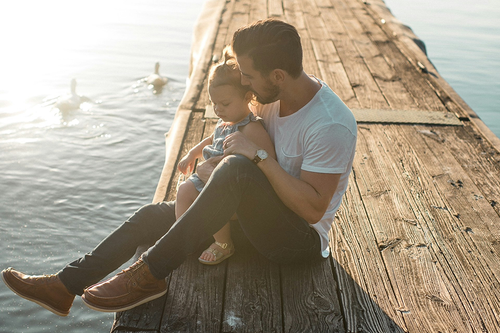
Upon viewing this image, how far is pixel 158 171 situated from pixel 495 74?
27.0ft

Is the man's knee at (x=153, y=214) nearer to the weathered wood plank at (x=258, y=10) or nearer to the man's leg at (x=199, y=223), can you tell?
the man's leg at (x=199, y=223)

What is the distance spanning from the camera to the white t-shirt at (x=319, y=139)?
2.13 m

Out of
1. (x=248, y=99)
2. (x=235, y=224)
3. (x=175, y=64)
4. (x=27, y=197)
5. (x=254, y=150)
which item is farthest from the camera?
(x=175, y=64)

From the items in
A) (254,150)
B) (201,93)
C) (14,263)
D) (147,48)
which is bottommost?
(147,48)

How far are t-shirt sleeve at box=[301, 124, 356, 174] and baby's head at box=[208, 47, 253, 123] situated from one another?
46 centimetres

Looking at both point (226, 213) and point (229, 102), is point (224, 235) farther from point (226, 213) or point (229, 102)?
point (229, 102)

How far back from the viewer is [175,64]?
10531mm

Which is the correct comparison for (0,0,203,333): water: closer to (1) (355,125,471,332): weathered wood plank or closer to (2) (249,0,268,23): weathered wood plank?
(2) (249,0,268,23): weathered wood plank

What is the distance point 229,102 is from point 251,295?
94cm

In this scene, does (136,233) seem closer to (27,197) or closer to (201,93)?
(201,93)

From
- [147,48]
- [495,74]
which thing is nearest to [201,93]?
[147,48]

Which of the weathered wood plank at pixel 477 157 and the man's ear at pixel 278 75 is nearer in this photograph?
the man's ear at pixel 278 75

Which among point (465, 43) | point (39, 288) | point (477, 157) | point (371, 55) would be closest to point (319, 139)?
point (39, 288)

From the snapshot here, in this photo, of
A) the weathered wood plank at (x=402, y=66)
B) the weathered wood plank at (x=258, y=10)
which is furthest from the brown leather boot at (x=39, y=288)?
the weathered wood plank at (x=258, y=10)
